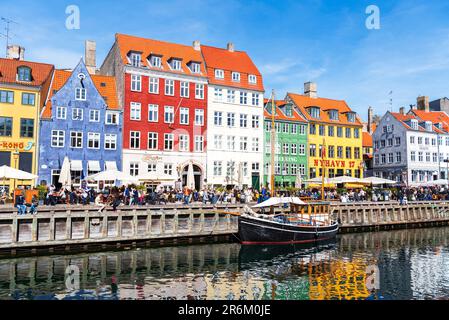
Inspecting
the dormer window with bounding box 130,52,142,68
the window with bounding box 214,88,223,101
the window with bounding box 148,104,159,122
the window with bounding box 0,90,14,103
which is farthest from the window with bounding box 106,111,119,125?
the window with bounding box 214,88,223,101

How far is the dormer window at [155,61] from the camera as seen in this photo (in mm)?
49281

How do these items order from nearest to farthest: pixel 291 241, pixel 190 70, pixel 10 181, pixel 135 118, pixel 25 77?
pixel 291 241
pixel 10 181
pixel 25 77
pixel 135 118
pixel 190 70

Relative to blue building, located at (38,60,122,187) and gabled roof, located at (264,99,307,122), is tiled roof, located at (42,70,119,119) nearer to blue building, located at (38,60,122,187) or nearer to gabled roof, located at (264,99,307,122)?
blue building, located at (38,60,122,187)

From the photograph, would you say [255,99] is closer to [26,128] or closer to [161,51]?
[161,51]

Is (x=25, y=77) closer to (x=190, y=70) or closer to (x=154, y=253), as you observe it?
(x=190, y=70)

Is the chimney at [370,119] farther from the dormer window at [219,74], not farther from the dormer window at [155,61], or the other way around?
the dormer window at [155,61]

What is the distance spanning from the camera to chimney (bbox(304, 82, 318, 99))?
224 ft

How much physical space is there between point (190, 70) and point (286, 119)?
51.2 feet

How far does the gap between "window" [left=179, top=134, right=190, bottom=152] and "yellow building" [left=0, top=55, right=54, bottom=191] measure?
1557 cm

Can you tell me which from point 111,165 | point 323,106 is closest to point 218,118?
point 111,165

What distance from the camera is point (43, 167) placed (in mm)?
42375

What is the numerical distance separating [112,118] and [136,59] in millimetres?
7394

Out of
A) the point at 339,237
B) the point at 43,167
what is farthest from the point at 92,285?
the point at 43,167

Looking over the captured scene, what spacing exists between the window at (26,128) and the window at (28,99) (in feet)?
5.76
